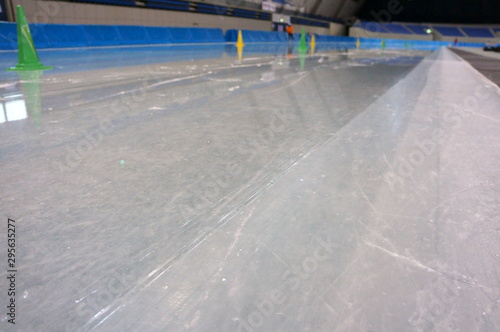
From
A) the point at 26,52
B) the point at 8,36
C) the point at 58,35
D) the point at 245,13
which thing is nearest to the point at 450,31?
the point at 245,13

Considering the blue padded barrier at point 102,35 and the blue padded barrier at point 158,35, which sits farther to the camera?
the blue padded barrier at point 158,35

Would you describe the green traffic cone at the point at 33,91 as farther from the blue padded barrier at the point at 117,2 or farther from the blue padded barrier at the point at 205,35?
the blue padded barrier at the point at 205,35

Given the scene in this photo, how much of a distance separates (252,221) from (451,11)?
58289 mm

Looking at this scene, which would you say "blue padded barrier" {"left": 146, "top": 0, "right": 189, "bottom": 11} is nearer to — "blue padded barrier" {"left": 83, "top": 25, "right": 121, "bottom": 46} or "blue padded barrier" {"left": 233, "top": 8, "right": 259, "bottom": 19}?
"blue padded barrier" {"left": 83, "top": 25, "right": 121, "bottom": 46}

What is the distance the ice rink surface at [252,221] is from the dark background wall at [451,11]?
55.0 m

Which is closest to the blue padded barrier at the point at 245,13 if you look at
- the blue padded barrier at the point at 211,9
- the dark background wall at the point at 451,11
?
the blue padded barrier at the point at 211,9

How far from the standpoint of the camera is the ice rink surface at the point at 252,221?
87cm

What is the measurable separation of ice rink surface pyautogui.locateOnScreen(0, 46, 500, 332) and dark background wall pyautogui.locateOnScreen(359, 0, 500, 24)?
180 ft

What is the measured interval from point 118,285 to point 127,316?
0.13 meters

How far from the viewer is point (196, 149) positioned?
207 cm

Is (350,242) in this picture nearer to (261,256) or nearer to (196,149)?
(261,256)

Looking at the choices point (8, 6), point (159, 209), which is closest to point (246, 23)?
point (8, 6)

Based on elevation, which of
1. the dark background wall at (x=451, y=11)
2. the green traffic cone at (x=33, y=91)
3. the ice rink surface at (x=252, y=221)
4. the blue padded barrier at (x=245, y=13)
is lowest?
the ice rink surface at (x=252, y=221)

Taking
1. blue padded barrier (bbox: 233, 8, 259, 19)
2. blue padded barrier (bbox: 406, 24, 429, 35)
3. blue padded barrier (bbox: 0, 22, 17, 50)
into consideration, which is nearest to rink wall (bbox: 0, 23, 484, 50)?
blue padded barrier (bbox: 0, 22, 17, 50)
